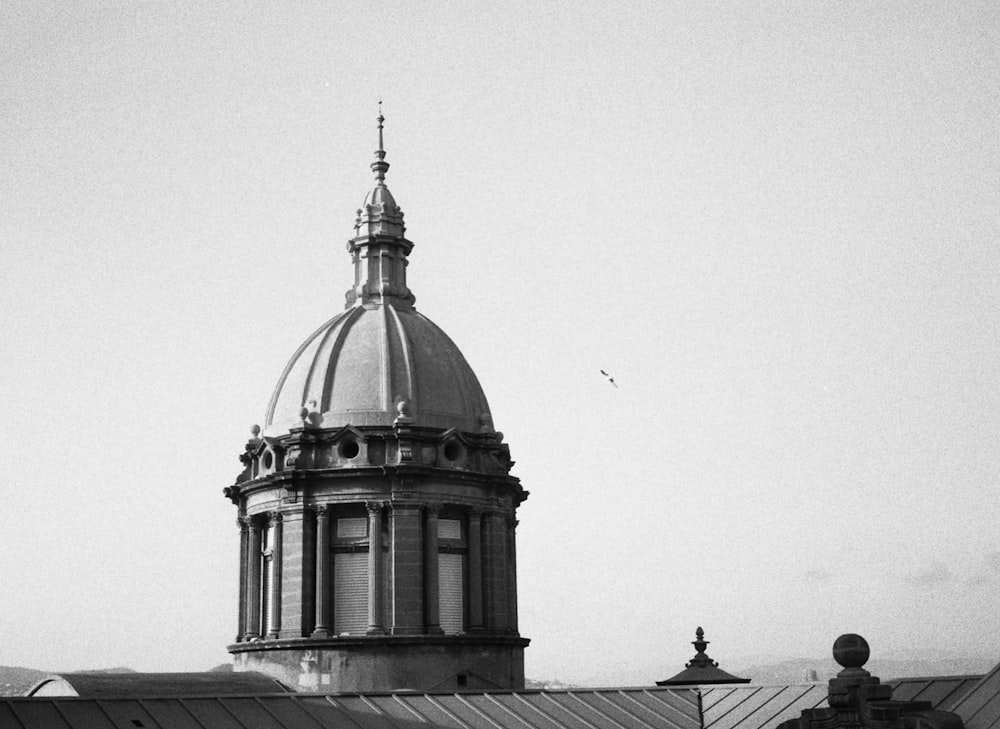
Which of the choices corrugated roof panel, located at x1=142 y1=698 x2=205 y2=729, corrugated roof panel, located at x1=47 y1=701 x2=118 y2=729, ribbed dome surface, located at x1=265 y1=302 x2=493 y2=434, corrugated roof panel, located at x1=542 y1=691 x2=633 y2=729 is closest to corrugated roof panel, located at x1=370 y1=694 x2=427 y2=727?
corrugated roof panel, located at x1=542 y1=691 x2=633 y2=729

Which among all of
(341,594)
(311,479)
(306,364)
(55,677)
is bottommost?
(55,677)

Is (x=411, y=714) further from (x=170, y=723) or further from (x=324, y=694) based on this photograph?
(x=170, y=723)

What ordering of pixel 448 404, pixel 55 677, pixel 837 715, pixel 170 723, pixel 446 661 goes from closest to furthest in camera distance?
pixel 837 715
pixel 170 723
pixel 55 677
pixel 446 661
pixel 448 404

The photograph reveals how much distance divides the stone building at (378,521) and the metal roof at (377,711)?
47.4ft

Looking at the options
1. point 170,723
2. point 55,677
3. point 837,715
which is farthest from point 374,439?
point 837,715

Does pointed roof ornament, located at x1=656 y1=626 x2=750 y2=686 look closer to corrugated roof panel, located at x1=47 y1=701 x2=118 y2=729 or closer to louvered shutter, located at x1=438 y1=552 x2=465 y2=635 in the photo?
louvered shutter, located at x1=438 y1=552 x2=465 y2=635

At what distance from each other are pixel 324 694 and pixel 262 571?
74.9ft

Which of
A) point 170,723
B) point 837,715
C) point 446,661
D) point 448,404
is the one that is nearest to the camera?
point 837,715

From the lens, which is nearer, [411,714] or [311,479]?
[411,714]

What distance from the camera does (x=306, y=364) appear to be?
221ft

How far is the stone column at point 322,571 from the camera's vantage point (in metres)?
62.3

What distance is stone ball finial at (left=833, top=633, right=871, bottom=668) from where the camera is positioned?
107 feet

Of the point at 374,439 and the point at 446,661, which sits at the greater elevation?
the point at 374,439

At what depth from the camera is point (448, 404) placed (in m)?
66.6
